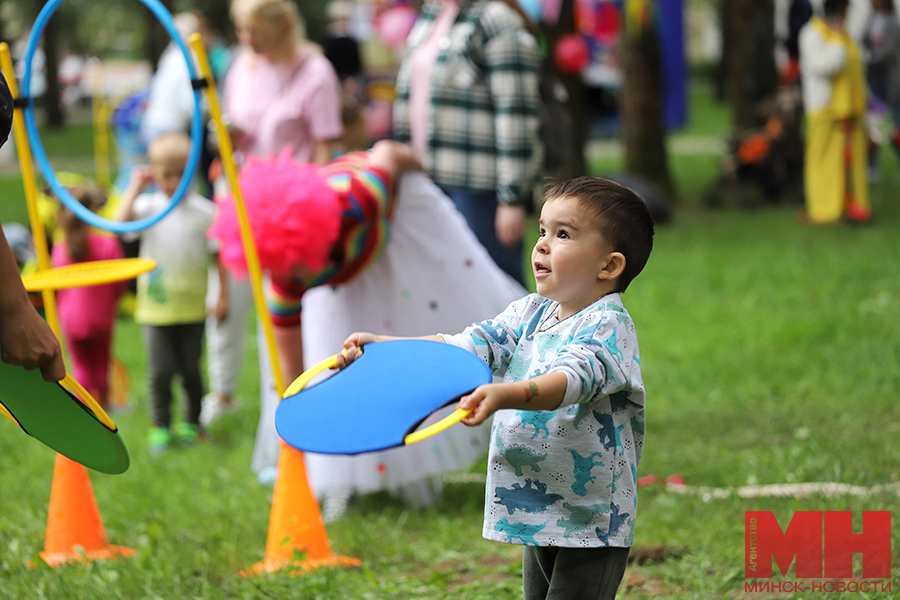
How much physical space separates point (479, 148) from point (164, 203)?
1.69 meters

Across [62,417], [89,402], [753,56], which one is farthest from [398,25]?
[62,417]

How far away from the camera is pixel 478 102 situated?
411 cm

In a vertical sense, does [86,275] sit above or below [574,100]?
above

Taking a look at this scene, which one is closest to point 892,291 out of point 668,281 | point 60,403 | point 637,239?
point 668,281

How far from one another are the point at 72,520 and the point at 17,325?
58.7 inches

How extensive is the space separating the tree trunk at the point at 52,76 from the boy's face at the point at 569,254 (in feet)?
67.7

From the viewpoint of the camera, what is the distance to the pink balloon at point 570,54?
415 inches

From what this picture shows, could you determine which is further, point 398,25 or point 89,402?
point 398,25

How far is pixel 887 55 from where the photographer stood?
443 inches

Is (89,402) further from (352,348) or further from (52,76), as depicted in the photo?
(52,76)

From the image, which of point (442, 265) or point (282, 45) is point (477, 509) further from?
point (282, 45)

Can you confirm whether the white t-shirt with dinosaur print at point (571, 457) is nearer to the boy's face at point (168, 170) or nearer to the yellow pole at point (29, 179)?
the yellow pole at point (29, 179)

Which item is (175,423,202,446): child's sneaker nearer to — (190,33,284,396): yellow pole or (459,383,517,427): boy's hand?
(190,33,284,396): yellow pole

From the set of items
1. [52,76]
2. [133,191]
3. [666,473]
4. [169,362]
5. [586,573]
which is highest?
[133,191]
